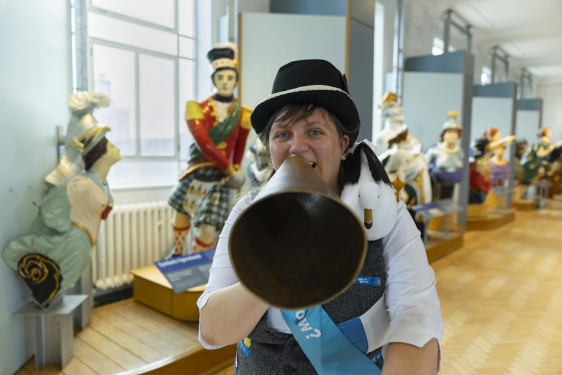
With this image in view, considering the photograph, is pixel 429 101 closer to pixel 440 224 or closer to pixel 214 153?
pixel 440 224

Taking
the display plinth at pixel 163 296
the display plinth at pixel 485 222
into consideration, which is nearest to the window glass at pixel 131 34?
the display plinth at pixel 163 296

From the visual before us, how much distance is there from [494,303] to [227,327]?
4110mm

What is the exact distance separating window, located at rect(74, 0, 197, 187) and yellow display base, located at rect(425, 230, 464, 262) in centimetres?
362

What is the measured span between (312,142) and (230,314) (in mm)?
434

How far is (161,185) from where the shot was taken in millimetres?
4262

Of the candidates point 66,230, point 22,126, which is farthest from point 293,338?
point 22,126

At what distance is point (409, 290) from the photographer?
3.22 feet

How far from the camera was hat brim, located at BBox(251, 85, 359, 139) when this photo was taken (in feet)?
3.32

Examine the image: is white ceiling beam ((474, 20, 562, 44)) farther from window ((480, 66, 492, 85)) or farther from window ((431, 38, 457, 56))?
window ((431, 38, 457, 56))

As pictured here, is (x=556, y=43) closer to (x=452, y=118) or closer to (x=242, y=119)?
(x=452, y=118)

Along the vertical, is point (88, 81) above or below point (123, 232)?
above

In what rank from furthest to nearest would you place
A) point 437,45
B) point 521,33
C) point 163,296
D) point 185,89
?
point 521,33, point 437,45, point 185,89, point 163,296

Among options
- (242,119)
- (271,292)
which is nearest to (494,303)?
(242,119)

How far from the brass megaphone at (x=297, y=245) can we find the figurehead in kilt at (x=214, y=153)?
2685 millimetres
